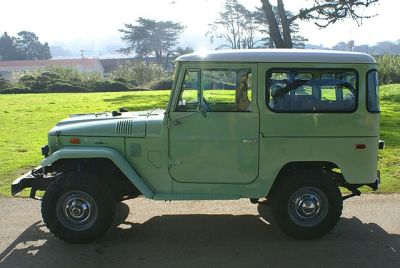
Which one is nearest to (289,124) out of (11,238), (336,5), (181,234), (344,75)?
(344,75)

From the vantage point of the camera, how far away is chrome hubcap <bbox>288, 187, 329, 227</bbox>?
5660 mm

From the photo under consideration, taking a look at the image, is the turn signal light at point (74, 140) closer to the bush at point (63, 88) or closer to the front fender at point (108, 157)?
the front fender at point (108, 157)

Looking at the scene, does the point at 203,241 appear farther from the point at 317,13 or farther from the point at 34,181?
the point at 317,13

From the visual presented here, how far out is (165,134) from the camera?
5.56 meters

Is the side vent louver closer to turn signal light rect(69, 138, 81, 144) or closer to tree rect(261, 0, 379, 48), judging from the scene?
turn signal light rect(69, 138, 81, 144)

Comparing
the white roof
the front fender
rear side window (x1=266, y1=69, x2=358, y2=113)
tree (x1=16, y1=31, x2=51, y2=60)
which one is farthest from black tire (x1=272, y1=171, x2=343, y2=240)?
tree (x1=16, y1=31, x2=51, y2=60)

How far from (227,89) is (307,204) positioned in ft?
5.37

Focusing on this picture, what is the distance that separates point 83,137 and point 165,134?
984 mm

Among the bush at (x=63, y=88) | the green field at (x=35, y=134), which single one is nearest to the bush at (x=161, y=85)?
the bush at (x=63, y=88)

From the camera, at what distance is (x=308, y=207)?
570 centimetres

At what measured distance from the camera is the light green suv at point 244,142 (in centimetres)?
550

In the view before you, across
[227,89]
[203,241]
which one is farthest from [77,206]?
[227,89]

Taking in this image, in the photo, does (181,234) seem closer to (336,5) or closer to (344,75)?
(344,75)

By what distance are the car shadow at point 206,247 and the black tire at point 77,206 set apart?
150 mm
